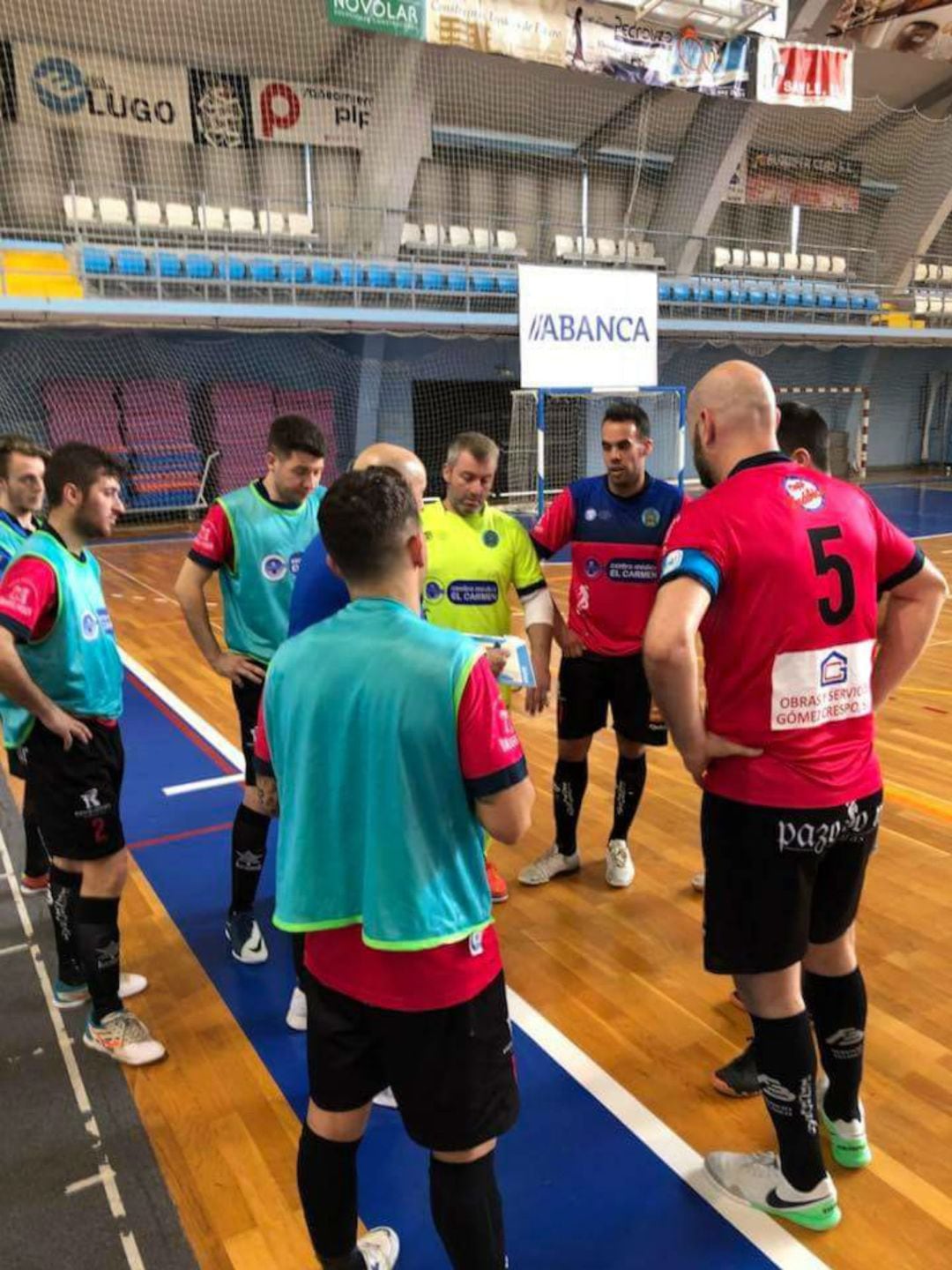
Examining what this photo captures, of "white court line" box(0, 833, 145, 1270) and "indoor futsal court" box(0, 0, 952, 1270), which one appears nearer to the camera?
"white court line" box(0, 833, 145, 1270)

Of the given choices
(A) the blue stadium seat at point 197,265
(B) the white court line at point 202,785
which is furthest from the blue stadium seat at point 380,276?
(B) the white court line at point 202,785

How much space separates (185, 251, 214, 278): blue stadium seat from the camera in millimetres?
15398

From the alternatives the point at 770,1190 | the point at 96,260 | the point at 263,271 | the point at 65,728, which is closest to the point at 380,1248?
the point at 770,1190

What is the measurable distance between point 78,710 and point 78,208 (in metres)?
16.2

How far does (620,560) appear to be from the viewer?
3928mm

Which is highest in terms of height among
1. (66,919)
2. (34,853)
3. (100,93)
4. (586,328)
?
(100,93)

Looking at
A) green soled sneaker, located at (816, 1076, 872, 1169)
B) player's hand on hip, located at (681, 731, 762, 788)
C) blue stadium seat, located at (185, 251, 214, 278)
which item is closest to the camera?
player's hand on hip, located at (681, 731, 762, 788)

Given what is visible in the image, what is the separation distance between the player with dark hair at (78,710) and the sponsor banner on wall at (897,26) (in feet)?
72.1

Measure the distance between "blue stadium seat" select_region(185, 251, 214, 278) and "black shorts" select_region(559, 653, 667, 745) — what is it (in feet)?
45.7

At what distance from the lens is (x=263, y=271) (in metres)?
15.8

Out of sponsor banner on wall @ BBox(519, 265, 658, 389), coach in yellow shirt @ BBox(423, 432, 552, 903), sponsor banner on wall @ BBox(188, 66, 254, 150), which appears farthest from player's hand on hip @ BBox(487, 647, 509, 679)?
sponsor banner on wall @ BBox(188, 66, 254, 150)

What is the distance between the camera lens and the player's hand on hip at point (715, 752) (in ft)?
6.91

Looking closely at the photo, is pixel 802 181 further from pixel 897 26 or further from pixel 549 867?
pixel 549 867

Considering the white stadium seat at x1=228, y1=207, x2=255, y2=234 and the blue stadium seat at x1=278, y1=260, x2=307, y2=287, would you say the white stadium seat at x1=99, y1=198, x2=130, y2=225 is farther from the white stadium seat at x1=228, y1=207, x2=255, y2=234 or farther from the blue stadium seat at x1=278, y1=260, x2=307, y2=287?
the blue stadium seat at x1=278, y1=260, x2=307, y2=287
